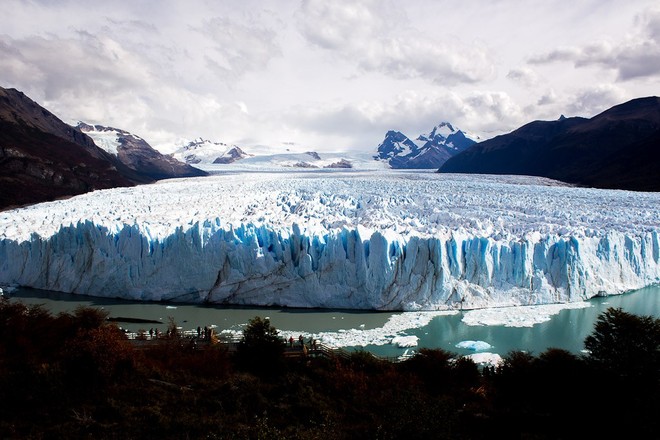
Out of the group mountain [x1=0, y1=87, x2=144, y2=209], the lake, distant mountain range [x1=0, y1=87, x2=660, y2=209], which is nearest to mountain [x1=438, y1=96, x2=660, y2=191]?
distant mountain range [x1=0, y1=87, x2=660, y2=209]

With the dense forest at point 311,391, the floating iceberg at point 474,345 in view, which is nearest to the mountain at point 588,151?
the floating iceberg at point 474,345

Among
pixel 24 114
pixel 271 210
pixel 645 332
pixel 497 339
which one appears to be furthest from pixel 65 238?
pixel 24 114

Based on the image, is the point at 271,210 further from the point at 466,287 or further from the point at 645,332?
the point at 645,332

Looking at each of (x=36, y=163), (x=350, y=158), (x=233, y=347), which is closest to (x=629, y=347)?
(x=233, y=347)

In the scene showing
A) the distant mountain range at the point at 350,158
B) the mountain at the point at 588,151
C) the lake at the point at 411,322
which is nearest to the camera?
the lake at the point at 411,322

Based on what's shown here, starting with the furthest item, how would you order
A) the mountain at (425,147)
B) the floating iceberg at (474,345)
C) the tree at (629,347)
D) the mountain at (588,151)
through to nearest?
the mountain at (425,147), the mountain at (588,151), the floating iceberg at (474,345), the tree at (629,347)

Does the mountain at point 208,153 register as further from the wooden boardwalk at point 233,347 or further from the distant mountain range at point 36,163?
the wooden boardwalk at point 233,347
